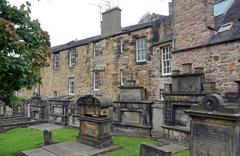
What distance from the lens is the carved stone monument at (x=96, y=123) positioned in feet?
46.5

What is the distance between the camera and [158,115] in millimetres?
17844

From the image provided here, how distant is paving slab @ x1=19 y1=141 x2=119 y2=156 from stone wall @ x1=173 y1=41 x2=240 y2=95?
6.39m

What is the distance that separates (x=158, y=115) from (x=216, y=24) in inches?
261

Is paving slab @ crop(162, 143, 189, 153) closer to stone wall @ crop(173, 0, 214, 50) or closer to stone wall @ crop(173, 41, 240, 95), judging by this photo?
stone wall @ crop(173, 41, 240, 95)

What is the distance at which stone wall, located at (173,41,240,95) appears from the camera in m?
14.0

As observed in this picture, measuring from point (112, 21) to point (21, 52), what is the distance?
16559 millimetres

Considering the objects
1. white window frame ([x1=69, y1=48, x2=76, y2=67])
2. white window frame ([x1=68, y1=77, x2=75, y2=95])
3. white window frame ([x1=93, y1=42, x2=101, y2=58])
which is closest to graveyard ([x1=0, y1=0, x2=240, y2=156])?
white window frame ([x1=93, y1=42, x2=101, y2=58])

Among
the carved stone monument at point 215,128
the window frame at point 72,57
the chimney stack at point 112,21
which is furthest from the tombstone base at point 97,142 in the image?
the window frame at point 72,57

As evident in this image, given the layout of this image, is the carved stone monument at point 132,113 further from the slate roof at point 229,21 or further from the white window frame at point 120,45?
the slate roof at point 229,21

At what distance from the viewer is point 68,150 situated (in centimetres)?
1357

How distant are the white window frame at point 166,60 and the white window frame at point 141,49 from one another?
199 cm

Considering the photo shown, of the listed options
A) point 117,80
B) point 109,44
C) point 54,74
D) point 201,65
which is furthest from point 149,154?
point 54,74

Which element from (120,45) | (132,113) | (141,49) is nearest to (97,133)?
(132,113)

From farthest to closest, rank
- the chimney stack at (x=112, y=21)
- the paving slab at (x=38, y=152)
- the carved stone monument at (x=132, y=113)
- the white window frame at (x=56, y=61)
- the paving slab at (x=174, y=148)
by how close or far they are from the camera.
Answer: the white window frame at (x=56, y=61) → the chimney stack at (x=112, y=21) → the carved stone monument at (x=132, y=113) → the paving slab at (x=38, y=152) → the paving slab at (x=174, y=148)
